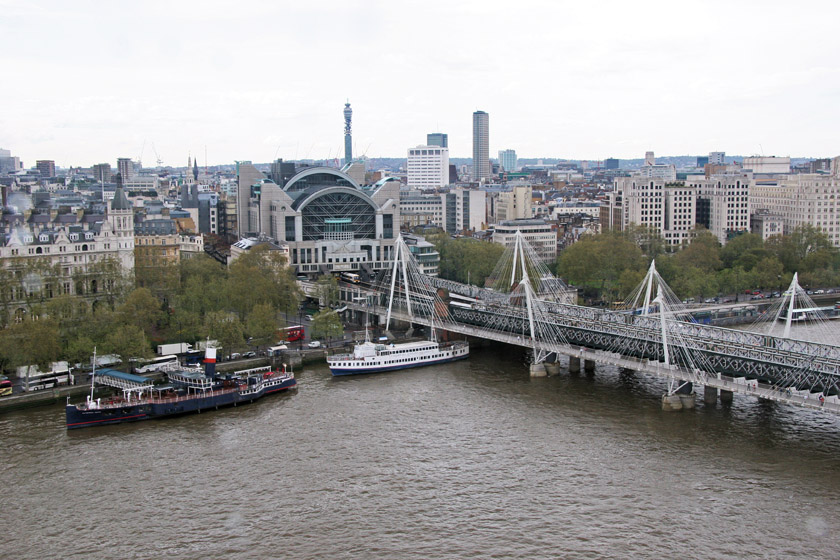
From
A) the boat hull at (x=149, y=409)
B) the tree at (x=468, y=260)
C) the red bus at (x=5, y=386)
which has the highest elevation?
the tree at (x=468, y=260)

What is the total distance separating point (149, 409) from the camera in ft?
121

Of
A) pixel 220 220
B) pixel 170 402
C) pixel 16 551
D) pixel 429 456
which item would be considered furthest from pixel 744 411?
pixel 220 220

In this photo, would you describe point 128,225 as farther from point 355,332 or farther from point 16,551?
point 16,551

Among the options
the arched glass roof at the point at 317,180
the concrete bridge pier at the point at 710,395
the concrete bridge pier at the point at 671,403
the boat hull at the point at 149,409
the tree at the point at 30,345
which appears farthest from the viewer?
the arched glass roof at the point at 317,180

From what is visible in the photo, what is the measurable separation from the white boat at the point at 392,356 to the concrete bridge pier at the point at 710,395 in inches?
572

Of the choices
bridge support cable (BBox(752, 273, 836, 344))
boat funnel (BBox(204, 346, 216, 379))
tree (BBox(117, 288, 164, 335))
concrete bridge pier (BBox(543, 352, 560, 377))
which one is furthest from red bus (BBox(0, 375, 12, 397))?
bridge support cable (BBox(752, 273, 836, 344))

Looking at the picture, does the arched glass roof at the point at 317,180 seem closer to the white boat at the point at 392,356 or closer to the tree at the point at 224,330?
the tree at the point at 224,330

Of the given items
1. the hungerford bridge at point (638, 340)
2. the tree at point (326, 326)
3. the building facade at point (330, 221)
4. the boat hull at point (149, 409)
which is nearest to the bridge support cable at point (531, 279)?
the hungerford bridge at point (638, 340)

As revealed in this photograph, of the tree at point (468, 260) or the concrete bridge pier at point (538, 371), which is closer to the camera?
the concrete bridge pier at point (538, 371)

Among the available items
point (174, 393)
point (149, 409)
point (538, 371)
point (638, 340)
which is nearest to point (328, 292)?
point (538, 371)

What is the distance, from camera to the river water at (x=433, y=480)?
2480 centimetres

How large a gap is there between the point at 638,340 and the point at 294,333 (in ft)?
67.8

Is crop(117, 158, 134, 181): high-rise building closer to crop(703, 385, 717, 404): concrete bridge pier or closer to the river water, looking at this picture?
the river water

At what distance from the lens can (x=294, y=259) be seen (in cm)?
6981
